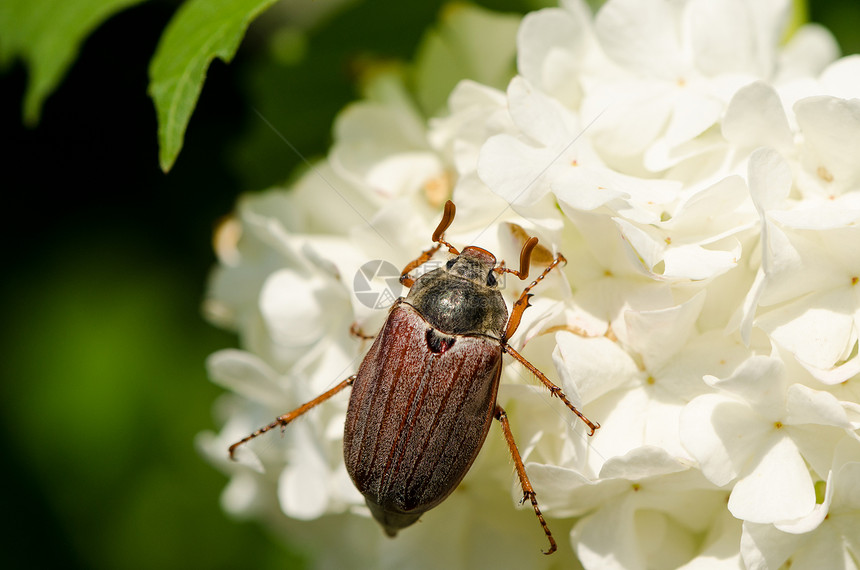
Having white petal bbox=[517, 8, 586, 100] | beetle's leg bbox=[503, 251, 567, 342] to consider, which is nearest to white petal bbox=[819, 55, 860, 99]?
white petal bbox=[517, 8, 586, 100]

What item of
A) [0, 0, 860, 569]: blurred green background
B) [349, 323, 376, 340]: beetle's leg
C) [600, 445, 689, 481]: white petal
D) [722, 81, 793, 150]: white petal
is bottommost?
[0, 0, 860, 569]: blurred green background

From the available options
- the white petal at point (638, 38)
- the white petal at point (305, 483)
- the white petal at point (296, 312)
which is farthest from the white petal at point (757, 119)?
the white petal at point (305, 483)

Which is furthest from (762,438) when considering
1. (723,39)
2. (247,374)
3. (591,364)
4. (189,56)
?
(189,56)

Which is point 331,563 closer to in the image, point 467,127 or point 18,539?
point 467,127

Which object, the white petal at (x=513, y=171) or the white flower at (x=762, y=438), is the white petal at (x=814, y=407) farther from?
the white petal at (x=513, y=171)

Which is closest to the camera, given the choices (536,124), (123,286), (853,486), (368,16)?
(853,486)

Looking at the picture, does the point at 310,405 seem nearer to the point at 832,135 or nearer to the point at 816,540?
the point at 816,540

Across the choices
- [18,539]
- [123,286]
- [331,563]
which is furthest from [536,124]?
[18,539]

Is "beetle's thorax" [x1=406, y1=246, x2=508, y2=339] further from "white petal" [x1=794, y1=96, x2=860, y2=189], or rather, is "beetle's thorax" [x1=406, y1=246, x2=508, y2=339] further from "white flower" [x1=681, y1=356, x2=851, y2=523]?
"white petal" [x1=794, y1=96, x2=860, y2=189]
